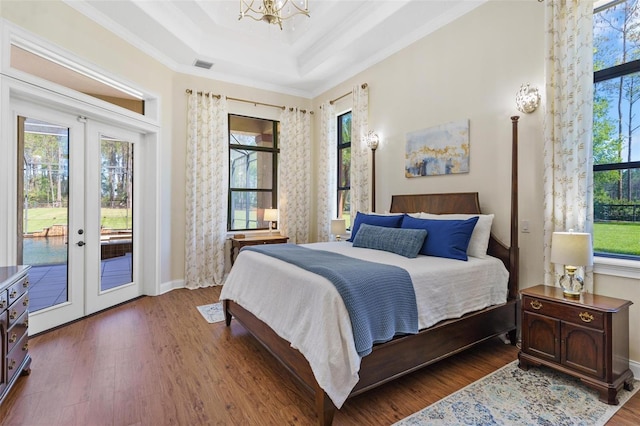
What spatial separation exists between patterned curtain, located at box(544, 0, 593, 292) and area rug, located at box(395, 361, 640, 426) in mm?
A: 784

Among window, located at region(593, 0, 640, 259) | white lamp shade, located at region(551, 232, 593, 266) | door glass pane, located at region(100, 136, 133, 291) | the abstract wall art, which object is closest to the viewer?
white lamp shade, located at region(551, 232, 593, 266)

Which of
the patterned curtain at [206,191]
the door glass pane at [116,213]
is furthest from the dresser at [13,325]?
the patterned curtain at [206,191]

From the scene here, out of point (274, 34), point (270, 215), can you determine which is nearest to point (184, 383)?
point (270, 215)

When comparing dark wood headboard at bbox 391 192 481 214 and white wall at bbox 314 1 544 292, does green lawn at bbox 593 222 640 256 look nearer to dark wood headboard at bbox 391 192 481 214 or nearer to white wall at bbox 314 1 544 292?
white wall at bbox 314 1 544 292

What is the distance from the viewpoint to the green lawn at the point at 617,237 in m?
2.41

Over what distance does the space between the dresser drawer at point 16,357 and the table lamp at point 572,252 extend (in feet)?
12.6

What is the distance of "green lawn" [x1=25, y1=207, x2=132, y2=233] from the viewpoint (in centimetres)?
309

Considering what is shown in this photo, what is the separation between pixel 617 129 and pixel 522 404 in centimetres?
223

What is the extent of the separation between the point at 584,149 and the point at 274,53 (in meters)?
4.35

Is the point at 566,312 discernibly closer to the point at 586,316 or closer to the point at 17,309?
the point at 586,316

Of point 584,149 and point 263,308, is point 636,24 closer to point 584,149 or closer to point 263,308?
point 584,149

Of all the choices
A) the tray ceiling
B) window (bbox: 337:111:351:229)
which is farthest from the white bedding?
the tray ceiling

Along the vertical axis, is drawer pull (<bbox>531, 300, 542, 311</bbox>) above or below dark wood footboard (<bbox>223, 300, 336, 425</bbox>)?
above

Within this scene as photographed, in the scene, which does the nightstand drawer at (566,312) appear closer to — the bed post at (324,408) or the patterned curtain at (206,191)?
the bed post at (324,408)
